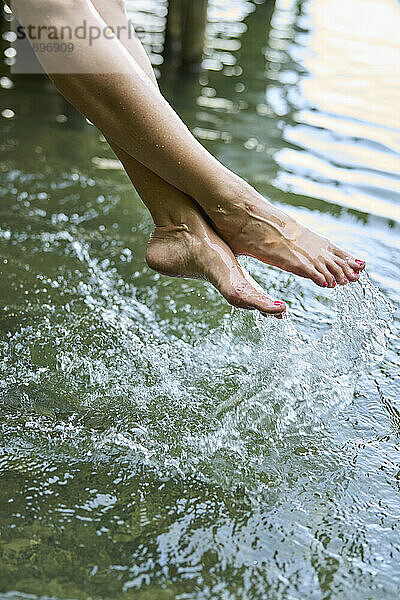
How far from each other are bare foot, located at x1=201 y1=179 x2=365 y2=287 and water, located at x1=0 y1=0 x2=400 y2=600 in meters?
0.13

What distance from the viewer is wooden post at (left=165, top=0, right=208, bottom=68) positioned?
170 inches

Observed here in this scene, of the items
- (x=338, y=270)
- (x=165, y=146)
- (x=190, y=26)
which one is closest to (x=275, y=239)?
(x=338, y=270)

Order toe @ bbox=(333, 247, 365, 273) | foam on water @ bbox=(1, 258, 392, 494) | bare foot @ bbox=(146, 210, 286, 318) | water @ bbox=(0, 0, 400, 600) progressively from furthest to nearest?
toe @ bbox=(333, 247, 365, 273)
bare foot @ bbox=(146, 210, 286, 318)
foam on water @ bbox=(1, 258, 392, 494)
water @ bbox=(0, 0, 400, 600)

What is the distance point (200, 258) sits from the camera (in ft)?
5.85

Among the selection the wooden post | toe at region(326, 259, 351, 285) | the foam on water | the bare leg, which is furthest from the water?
the wooden post

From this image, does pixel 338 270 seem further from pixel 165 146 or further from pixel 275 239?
pixel 165 146

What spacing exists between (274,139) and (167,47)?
4.53 feet

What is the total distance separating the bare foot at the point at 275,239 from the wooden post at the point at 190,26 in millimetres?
2782

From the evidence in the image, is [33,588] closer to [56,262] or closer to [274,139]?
[56,262]

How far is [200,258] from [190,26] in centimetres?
294

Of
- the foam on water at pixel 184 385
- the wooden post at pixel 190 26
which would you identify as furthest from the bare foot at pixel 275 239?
the wooden post at pixel 190 26

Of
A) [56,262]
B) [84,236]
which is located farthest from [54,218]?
[56,262]

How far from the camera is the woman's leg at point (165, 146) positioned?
1.56 metres

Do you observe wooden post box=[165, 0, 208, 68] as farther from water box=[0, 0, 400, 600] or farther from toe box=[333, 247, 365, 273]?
toe box=[333, 247, 365, 273]
